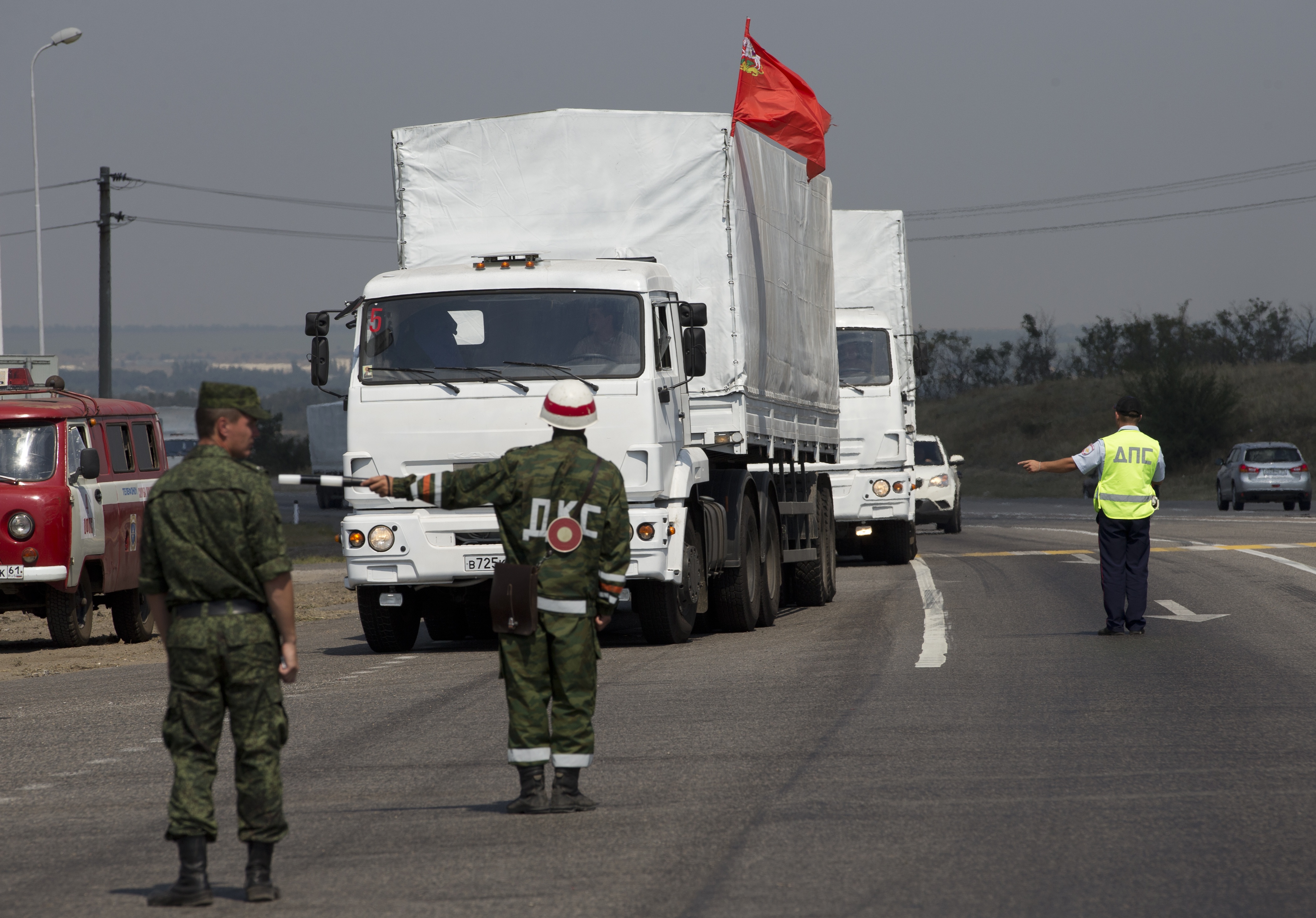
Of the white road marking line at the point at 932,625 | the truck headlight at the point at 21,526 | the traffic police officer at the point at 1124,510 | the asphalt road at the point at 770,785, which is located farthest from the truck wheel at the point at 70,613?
the traffic police officer at the point at 1124,510

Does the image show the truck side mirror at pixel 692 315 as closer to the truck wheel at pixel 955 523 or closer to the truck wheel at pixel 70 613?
the truck wheel at pixel 70 613

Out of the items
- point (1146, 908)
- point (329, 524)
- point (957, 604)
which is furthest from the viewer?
point (329, 524)

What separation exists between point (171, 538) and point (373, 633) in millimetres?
8390

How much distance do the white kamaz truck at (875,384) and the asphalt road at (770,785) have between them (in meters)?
8.85

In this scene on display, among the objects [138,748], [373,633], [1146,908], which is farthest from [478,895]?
[373,633]

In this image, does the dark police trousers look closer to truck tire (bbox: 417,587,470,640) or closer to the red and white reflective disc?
truck tire (bbox: 417,587,470,640)

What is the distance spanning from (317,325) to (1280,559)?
47.7ft

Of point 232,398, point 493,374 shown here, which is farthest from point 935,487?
point 232,398

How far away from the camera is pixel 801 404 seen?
56.4 feet

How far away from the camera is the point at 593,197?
1416cm

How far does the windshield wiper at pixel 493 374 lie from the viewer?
41.4 feet

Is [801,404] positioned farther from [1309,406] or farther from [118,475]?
[1309,406]

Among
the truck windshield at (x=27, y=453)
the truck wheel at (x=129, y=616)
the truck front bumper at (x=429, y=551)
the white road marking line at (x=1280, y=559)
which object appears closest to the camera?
the truck front bumper at (x=429, y=551)

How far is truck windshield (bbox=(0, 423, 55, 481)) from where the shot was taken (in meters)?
16.2
